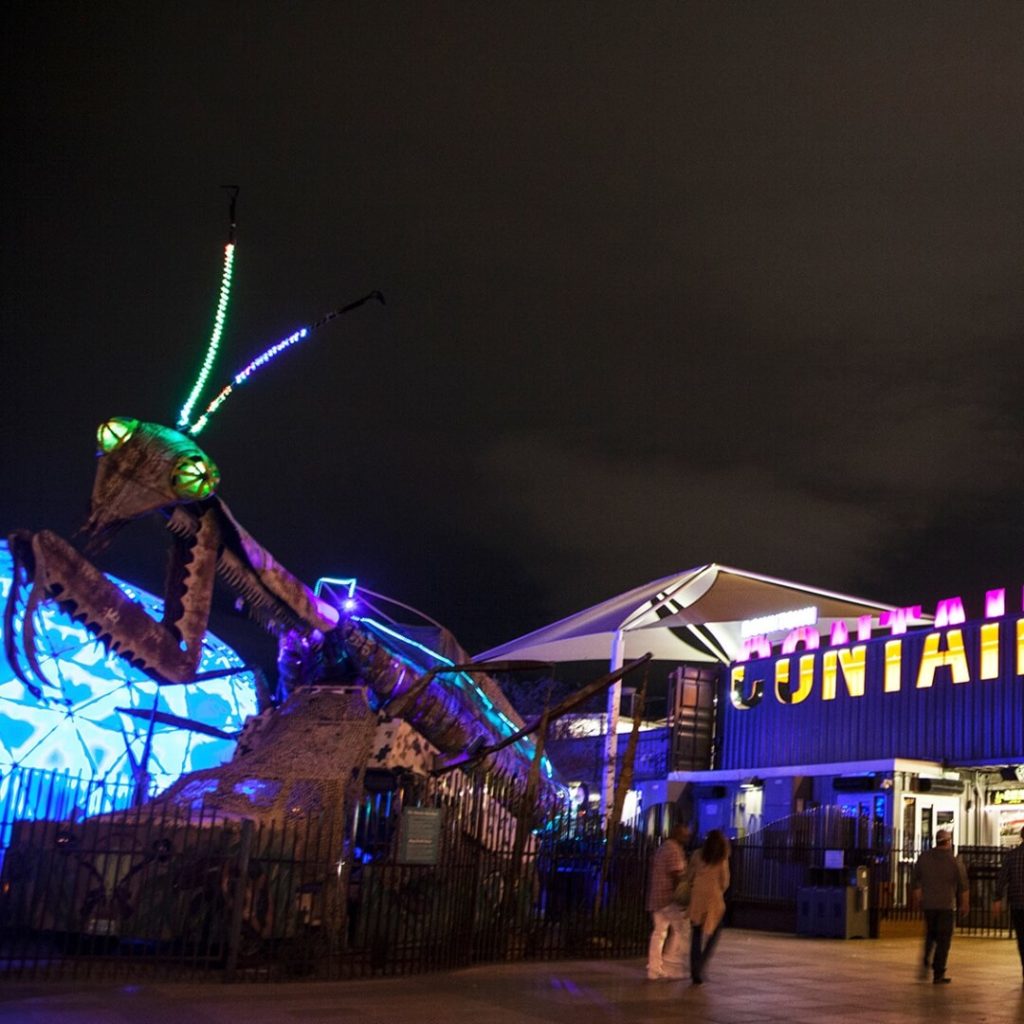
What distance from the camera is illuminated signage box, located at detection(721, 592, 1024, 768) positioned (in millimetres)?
25578

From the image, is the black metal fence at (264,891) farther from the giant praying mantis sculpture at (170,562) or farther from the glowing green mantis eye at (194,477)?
the glowing green mantis eye at (194,477)

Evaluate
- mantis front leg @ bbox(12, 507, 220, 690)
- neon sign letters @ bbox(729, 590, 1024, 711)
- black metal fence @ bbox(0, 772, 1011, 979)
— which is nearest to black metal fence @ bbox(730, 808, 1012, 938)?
neon sign letters @ bbox(729, 590, 1024, 711)

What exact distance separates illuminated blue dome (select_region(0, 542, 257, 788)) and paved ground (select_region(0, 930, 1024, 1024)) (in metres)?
12.0

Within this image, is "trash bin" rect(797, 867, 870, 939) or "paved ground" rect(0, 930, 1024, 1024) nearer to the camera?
"paved ground" rect(0, 930, 1024, 1024)

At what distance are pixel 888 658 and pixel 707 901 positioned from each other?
18.5 m

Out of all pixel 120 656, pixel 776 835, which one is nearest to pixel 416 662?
pixel 120 656

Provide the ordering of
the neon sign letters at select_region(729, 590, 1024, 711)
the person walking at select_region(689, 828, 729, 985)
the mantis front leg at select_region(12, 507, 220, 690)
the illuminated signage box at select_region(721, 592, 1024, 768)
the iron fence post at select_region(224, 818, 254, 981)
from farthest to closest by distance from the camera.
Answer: the neon sign letters at select_region(729, 590, 1024, 711)
the illuminated signage box at select_region(721, 592, 1024, 768)
the person walking at select_region(689, 828, 729, 985)
the iron fence post at select_region(224, 818, 254, 981)
the mantis front leg at select_region(12, 507, 220, 690)

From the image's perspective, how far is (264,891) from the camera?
10586 millimetres

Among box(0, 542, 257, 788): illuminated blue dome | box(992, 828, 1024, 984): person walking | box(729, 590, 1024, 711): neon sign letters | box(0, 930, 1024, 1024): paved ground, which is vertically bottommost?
box(0, 930, 1024, 1024): paved ground

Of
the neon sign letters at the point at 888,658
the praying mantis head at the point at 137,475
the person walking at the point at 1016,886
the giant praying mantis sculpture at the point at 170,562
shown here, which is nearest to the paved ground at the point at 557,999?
the person walking at the point at 1016,886

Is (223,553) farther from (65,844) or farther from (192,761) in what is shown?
(192,761)

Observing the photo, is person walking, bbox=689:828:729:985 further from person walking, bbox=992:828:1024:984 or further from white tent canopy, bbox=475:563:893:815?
white tent canopy, bbox=475:563:893:815

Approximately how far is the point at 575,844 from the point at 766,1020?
180 inches

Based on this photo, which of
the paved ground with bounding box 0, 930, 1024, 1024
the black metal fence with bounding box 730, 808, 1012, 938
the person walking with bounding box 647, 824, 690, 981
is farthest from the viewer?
the black metal fence with bounding box 730, 808, 1012, 938
